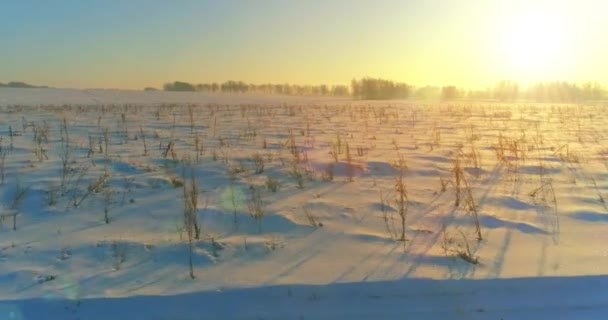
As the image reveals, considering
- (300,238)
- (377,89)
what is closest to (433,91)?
(377,89)

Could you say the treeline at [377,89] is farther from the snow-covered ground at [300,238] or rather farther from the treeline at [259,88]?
the snow-covered ground at [300,238]

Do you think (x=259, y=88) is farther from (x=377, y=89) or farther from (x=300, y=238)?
(x=300, y=238)

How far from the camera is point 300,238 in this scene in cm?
434

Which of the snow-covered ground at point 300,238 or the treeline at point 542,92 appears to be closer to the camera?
the snow-covered ground at point 300,238

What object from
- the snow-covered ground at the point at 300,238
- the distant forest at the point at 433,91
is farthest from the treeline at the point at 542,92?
the snow-covered ground at the point at 300,238

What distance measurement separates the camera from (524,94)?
73.6 m

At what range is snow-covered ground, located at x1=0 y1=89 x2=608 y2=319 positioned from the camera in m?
3.20

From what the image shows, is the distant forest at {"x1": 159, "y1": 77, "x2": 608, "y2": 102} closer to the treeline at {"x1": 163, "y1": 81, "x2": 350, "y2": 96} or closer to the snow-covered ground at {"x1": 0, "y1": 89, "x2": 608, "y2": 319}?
the treeline at {"x1": 163, "y1": 81, "x2": 350, "y2": 96}

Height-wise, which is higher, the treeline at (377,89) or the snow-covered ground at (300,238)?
the treeline at (377,89)

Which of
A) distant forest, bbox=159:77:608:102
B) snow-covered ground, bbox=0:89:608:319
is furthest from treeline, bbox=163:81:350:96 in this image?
snow-covered ground, bbox=0:89:608:319

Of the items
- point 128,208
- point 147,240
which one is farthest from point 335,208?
point 128,208

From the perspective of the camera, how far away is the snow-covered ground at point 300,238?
3.20 m

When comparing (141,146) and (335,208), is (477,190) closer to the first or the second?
(335,208)

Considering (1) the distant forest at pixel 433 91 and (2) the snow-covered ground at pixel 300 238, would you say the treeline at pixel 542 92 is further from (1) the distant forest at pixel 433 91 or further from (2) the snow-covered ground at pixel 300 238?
(2) the snow-covered ground at pixel 300 238
